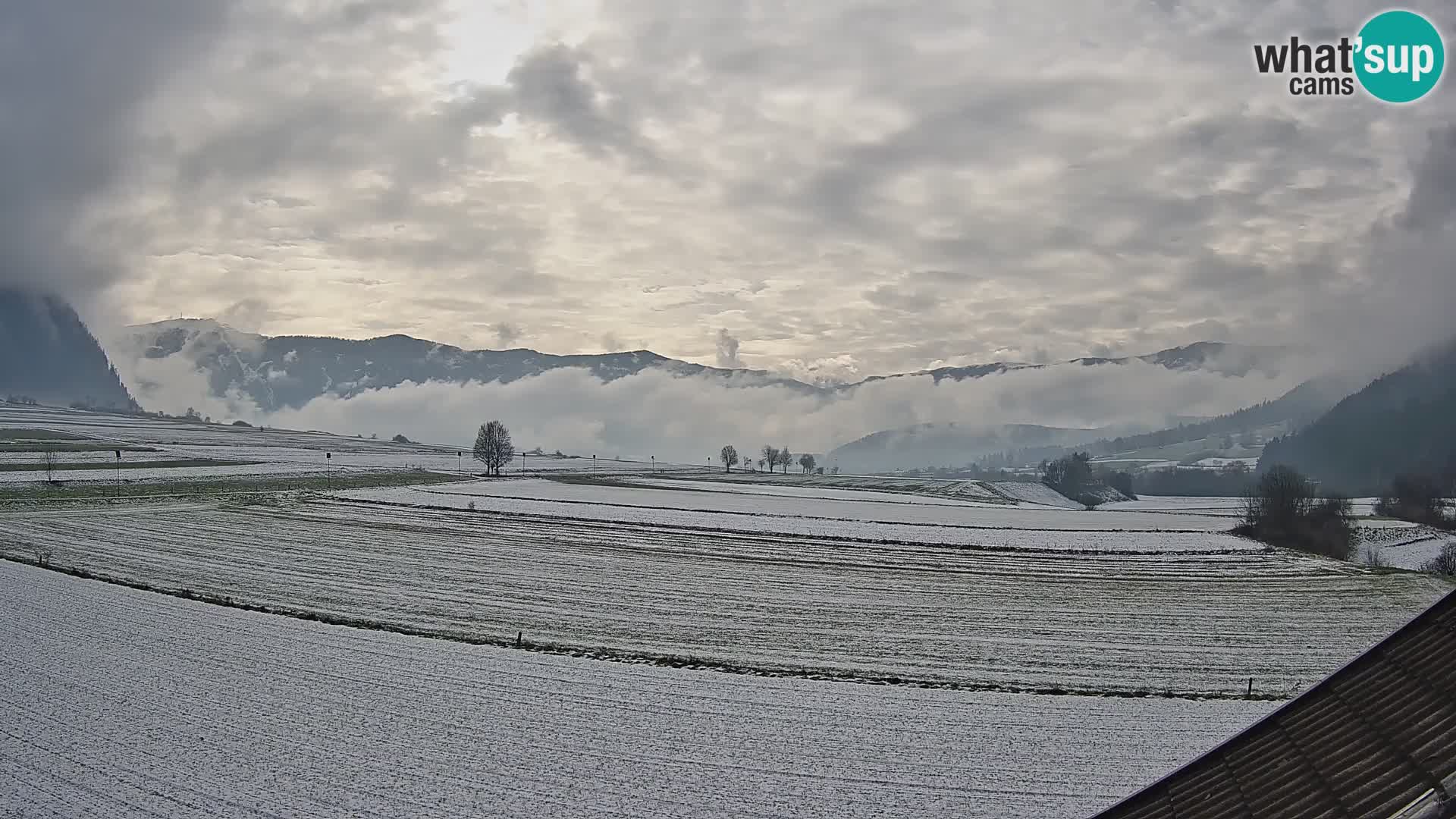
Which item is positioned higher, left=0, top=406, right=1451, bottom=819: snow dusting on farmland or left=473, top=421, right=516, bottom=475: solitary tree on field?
left=473, top=421, right=516, bottom=475: solitary tree on field

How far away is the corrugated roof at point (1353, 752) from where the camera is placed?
19.0 ft

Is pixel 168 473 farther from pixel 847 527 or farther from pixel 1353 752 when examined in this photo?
pixel 1353 752

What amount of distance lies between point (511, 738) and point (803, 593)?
22668 mm

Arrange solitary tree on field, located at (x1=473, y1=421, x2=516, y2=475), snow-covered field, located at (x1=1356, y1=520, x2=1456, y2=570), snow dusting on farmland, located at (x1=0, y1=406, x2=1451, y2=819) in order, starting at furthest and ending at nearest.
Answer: solitary tree on field, located at (x1=473, y1=421, x2=516, y2=475) → snow-covered field, located at (x1=1356, y1=520, x2=1456, y2=570) → snow dusting on farmland, located at (x1=0, y1=406, x2=1451, y2=819)

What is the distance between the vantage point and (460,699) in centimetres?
2277

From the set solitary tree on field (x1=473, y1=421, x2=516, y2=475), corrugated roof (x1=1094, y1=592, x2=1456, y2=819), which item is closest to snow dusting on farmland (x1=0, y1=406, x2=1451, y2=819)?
corrugated roof (x1=1094, y1=592, x2=1456, y2=819)

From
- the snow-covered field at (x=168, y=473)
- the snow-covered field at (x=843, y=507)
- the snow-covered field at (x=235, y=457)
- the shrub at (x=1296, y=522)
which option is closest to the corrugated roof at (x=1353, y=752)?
the shrub at (x=1296, y=522)

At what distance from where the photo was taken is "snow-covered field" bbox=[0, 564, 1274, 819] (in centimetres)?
1666

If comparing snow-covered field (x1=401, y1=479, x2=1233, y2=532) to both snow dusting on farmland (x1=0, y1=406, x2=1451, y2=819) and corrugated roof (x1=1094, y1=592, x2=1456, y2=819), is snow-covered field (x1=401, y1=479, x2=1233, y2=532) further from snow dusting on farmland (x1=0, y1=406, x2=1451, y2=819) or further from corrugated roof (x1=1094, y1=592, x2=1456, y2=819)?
corrugated roof (x1=1094, y1=592, x2=1456, y2=819)

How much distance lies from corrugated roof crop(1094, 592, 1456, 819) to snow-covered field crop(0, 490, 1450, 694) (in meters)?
19.3

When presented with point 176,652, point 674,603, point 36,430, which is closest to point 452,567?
point 674,603

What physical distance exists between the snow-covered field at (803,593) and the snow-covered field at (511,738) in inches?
148

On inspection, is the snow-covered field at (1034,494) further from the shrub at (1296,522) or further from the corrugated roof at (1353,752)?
the corrugated roof at (1353,752)

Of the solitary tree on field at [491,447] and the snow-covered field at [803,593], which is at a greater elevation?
the solitary tree on field at [491,447]
